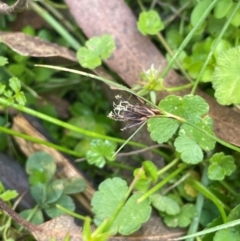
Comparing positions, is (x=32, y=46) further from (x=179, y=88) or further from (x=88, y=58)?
(x=179, y=88)

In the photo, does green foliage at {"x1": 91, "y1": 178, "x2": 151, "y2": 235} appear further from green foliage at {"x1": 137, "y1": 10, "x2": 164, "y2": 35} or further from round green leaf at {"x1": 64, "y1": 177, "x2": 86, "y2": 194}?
green foliage at {"x1": 137, "y1": 10, "x2": 164, "y2": 35}

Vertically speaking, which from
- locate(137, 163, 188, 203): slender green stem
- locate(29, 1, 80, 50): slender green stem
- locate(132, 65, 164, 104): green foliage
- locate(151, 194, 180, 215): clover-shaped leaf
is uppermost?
locate(29, 1, 80, 50): slender green stem

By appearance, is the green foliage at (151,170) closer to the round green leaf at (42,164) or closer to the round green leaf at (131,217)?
the round green leaf at (131,217)

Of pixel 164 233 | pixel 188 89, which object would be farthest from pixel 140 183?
pixel 188 89

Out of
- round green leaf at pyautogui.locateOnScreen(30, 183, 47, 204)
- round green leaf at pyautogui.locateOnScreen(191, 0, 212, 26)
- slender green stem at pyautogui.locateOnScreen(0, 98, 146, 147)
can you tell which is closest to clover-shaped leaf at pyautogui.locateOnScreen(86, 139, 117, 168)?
slender green stem at pyautogui.locateOnScreen(0, 98, 146, 147)

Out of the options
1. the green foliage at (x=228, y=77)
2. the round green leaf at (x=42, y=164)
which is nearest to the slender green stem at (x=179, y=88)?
the green foliage at (x=228, y=77)

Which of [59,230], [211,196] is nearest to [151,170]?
[211,196]

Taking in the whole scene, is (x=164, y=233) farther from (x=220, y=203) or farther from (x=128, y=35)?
(x=128, y=35)
